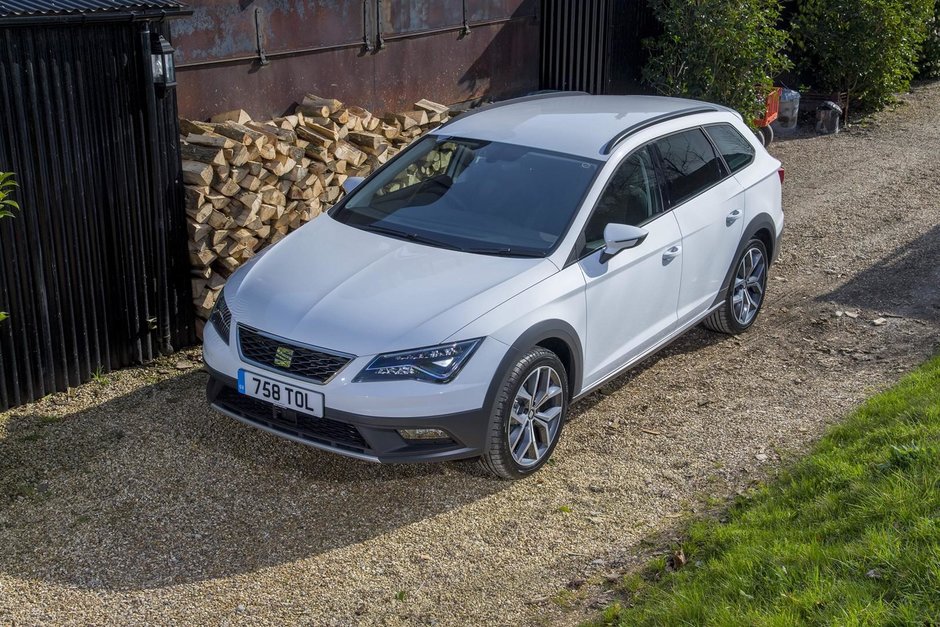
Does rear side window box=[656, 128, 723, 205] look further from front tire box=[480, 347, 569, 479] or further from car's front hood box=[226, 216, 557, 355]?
front tire box=[480, 347, 569, 479]

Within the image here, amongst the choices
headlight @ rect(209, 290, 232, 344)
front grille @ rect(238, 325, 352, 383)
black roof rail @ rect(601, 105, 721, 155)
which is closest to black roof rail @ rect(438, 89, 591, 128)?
black roof rail @ rect(601, 105, 721, 155)

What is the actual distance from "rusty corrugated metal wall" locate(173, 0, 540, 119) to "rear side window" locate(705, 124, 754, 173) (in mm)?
3788

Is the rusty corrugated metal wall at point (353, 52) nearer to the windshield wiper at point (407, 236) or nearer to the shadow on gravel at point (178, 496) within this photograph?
the windshield wiper at point (407, 236)

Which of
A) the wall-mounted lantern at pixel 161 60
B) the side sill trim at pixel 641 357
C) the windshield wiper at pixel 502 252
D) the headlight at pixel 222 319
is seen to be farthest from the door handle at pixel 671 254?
the wall-mounted lantern at pixel 161 60

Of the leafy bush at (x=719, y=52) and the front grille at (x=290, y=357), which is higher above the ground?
the leafy bush at (x=719, y=52)

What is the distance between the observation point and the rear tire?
25.4ft

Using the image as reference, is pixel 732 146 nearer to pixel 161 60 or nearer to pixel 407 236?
pixel 407 236

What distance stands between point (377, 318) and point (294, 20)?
15.4 feet

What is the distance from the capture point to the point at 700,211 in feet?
23.1

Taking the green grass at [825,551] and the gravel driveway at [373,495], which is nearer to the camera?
the green grass at [825,551]

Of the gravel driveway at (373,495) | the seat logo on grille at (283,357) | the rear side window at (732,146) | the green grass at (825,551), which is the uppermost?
the rear side window at (732,146)

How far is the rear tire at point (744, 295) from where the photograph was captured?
25.4 ft

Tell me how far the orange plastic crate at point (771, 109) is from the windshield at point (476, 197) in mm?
7351

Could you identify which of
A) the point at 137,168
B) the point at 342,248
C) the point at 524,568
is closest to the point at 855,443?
the point at 524,568
